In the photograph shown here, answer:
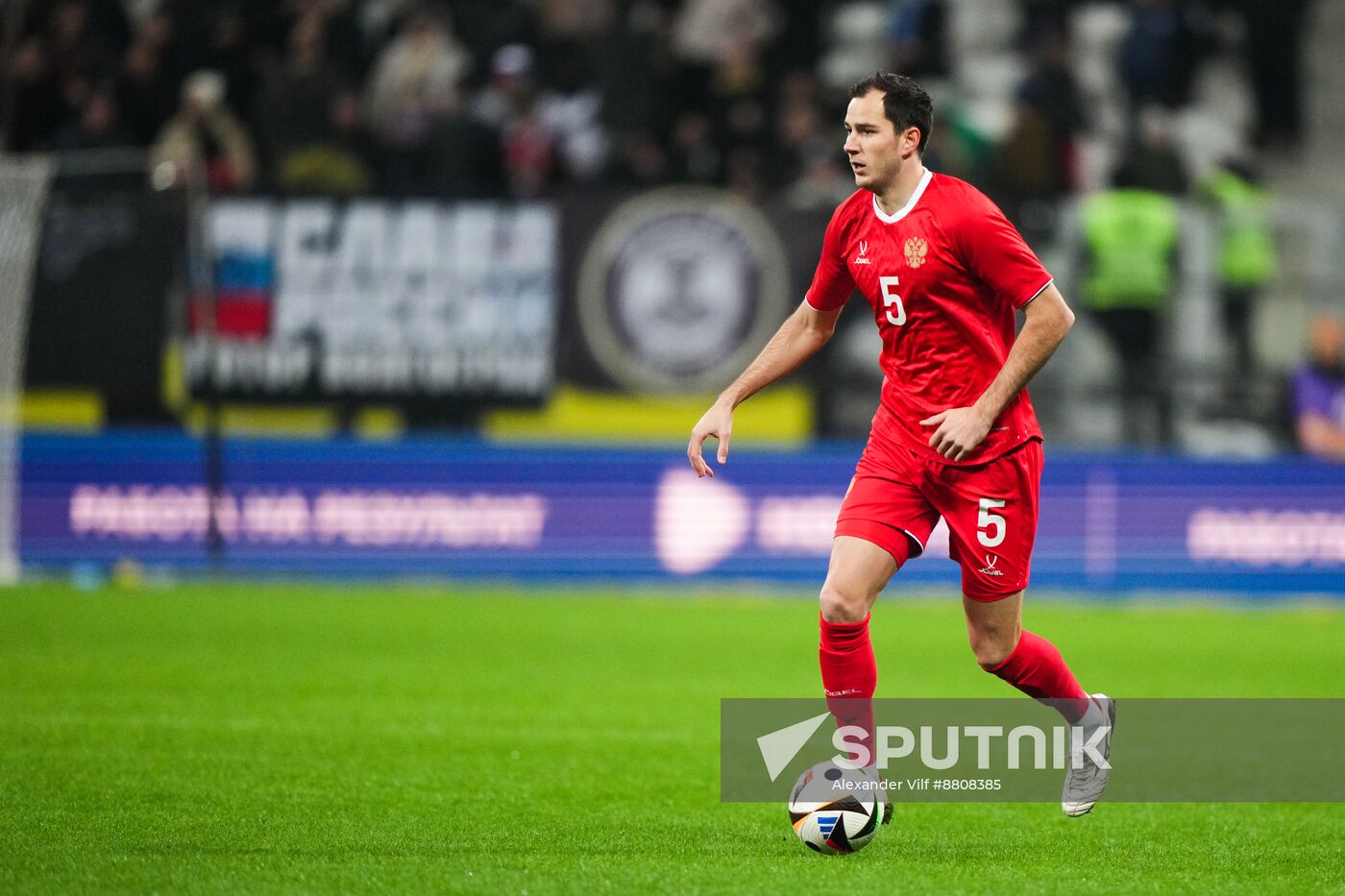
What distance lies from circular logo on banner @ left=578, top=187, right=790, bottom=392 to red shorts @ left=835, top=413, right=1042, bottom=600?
917 cm

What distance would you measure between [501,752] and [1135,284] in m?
9.07

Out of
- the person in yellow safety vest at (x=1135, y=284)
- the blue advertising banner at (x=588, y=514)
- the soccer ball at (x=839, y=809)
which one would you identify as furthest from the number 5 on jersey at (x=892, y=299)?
the person in yellow safety vest at (x=1135, y=284)

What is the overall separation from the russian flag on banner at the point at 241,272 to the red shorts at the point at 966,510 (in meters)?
10.1

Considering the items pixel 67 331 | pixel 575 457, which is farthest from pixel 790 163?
pixel 67 331

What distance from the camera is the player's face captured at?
5836mm

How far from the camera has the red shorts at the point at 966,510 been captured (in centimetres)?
589

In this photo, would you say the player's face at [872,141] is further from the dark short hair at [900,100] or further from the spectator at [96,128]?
the spectator at [96,128]

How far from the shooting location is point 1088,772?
617 cm

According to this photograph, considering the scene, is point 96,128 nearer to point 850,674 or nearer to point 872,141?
point 872,141

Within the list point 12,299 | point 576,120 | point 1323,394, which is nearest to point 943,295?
point 1323,394

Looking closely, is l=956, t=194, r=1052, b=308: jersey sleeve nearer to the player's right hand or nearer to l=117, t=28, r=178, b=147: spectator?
the player's right hand

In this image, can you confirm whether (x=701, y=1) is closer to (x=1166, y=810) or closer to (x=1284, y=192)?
(x=1284, y=192)

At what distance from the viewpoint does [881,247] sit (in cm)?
596

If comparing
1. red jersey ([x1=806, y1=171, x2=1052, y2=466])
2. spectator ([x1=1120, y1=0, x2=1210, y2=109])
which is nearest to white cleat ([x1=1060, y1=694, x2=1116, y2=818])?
red jersey ([x1=806, y1=171, x2=1052, y2=466])
